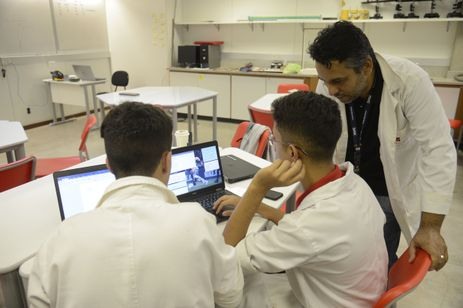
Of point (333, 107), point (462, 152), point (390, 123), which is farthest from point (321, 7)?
point (333, 107)

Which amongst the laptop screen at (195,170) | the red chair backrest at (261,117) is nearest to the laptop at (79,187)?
the laptop screen at (195,170)

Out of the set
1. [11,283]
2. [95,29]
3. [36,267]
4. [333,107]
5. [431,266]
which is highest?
[95,29]

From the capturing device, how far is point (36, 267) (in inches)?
30.4

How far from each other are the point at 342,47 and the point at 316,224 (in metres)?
0.68

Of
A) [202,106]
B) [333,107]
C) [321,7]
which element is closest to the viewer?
[333,107]

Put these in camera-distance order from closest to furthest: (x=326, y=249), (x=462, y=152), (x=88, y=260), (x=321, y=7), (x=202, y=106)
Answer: (x=88, y=260)
(x=326, y=249)
(x=462, y=152)
(x=321, y=7)
(x=202, y=106)

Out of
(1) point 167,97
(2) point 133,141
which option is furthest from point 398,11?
(2) point 133,141

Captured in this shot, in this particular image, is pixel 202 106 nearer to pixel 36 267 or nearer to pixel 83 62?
pixel 83 62

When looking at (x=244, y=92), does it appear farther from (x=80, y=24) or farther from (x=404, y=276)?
(x=404, y=276)

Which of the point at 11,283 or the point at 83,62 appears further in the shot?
the point at 83,62

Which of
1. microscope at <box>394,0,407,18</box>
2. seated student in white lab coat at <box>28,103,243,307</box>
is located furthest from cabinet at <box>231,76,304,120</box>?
seated student in white lab coat at <box>28,103,243,307</box>

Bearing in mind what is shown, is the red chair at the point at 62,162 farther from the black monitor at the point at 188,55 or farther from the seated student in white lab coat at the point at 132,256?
the black monitor at the point at 188,55

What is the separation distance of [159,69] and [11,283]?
561 centimetres

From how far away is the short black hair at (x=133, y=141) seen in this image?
88 cm
